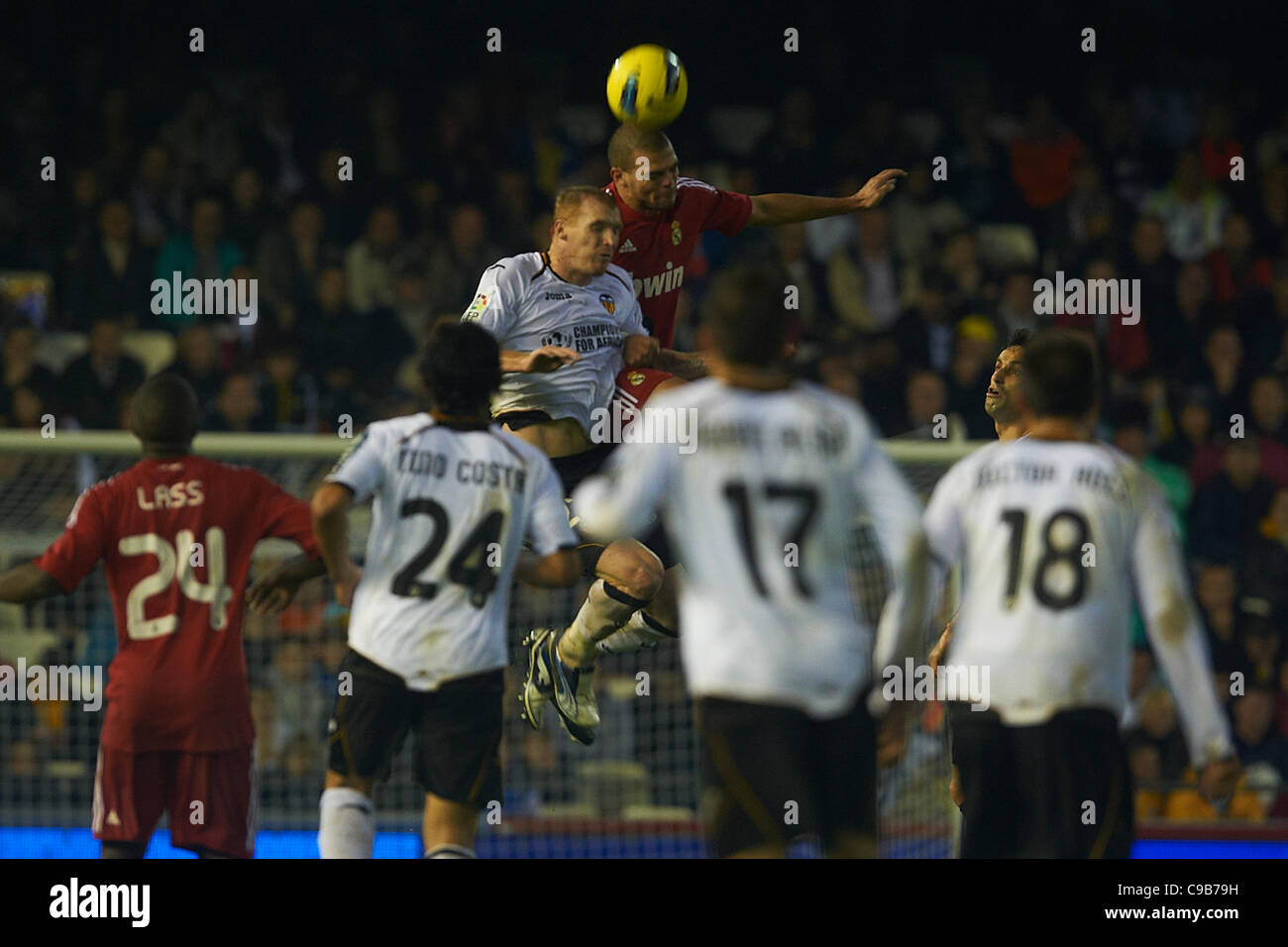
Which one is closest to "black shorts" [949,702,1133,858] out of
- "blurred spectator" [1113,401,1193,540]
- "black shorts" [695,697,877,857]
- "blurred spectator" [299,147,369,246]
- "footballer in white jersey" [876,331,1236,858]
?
"footballer in white jersey" [876,331,1236,858]

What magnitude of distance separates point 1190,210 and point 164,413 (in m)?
10.5

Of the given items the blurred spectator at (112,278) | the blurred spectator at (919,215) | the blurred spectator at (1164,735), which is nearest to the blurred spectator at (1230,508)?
the blurred spectator at (1164,735)

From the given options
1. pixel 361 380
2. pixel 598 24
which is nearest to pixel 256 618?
pixel 361 380

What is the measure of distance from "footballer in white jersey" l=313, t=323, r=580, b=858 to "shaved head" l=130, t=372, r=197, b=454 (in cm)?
88

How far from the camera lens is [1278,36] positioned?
52.7 feet

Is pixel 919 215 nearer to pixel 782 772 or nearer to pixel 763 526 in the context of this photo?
pixel 763 526

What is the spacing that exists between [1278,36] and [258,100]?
8498 mm

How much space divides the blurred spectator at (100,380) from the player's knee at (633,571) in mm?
4694

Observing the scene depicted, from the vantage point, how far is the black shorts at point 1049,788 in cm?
542

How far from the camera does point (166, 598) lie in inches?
257

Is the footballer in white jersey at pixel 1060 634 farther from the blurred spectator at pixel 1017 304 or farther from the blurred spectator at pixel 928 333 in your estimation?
the blurred spectator at pixel 1017 304

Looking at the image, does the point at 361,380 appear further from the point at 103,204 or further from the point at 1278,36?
the point at 1278,36

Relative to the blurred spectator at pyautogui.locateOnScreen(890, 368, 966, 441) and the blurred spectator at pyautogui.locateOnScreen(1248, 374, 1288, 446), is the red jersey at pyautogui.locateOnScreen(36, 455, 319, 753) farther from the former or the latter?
the blurred spectator at pyautogui.locateOnScreen(1248, 374, 1288, 446)

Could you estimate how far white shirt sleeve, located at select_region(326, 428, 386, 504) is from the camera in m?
5.80
